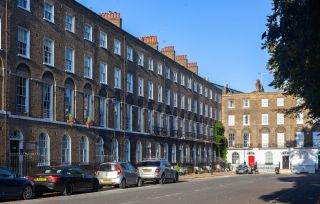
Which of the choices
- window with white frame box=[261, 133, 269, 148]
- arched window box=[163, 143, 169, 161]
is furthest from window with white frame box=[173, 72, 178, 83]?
window with white frame box=[261, 133, 269, 148]

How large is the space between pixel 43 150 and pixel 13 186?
11183 millimetres

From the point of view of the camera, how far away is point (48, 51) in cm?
3462

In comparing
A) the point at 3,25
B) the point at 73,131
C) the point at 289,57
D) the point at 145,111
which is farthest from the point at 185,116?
the point at 289,57

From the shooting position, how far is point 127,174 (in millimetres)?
32969

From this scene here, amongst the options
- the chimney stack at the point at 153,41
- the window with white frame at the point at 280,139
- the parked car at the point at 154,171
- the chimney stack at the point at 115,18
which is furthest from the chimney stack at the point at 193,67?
the parked car at the point at 154,171

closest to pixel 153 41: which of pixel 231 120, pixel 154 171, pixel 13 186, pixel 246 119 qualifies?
pixel 154 171

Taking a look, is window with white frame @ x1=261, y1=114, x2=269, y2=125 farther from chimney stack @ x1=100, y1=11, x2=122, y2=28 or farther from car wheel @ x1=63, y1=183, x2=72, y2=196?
car wheel @ x1=63, y1=183, x2=72, y2=196

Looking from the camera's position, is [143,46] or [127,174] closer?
[127,174]

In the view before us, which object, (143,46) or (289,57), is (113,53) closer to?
(143,46)

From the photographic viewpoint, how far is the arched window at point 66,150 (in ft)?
116

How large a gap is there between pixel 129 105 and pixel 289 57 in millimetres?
34745

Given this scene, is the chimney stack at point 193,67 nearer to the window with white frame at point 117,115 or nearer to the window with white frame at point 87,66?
the window with white frame at point 117,115

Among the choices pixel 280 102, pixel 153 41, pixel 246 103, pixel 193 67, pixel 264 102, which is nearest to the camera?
pixel 153 41

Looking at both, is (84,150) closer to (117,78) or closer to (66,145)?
(66,145)
